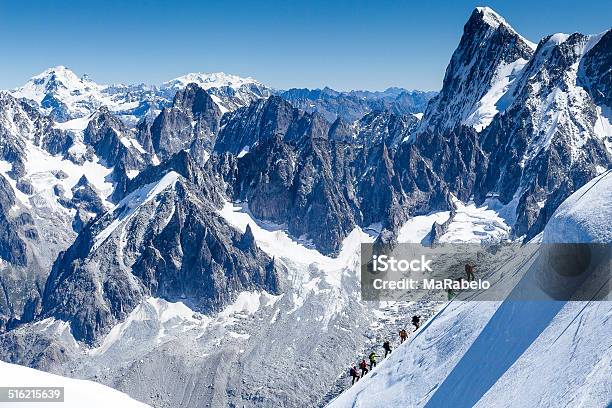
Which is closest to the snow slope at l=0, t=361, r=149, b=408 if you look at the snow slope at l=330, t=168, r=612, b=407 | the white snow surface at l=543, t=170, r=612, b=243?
the snow slope at l=330, t=168, r=612, b=407

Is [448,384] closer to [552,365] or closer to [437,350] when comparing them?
[437,350]

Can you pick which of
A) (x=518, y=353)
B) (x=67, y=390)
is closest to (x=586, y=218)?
(x=518, y=353)

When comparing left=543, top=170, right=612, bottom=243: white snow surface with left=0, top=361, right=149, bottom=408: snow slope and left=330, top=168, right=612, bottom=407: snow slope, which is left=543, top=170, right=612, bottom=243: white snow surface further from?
left=0, top=361, right=149, bottom=408: snow slope

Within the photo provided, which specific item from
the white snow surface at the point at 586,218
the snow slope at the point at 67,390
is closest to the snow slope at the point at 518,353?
the white snow surface at the point at 586,218

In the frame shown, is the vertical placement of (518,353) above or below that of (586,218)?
below

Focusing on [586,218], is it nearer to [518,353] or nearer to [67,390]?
[518,353]

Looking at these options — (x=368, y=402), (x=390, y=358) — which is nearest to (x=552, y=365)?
(x=368, y=402)

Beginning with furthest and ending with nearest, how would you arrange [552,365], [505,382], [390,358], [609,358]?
[390,358]
[505,382]
[552,365]
[609,358]
